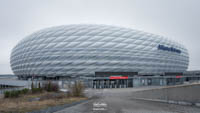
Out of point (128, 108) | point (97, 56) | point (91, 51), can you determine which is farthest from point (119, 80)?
point (128, 108)

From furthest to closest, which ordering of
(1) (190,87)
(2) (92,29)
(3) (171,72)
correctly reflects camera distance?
(3) (171,72), (2) (92,29), (1) (190,87)

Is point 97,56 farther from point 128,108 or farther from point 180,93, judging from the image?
point 128,108

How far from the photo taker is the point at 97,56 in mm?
38562

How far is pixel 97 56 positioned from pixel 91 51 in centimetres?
201

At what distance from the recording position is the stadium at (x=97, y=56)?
3853cm

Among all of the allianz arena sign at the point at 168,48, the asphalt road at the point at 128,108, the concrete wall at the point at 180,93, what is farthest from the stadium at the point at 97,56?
the asphalt road at the point at 128,108

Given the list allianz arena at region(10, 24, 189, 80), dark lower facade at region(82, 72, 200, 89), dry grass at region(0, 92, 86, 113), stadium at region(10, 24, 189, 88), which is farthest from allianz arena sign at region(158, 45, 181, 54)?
dry grass at region(0, 92, 86, 113)

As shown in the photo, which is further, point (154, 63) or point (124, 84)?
point (154, 63)

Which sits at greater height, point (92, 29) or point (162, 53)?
point (92, 29)

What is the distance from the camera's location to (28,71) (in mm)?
46188

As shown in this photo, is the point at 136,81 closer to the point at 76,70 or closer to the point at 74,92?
the point at 76,70

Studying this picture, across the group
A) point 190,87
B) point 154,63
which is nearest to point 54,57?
point 154,63

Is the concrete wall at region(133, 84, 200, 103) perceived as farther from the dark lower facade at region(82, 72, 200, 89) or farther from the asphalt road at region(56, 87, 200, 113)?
the dark lower facade at region(82, 72, 200, 89)

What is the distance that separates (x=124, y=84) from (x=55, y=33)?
2331 centimetres
